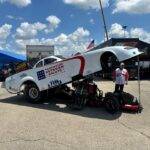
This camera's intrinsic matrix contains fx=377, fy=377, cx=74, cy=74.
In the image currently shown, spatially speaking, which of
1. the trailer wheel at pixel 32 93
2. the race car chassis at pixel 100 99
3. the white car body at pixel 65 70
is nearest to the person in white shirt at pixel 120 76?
the race car chassis at pixel 100 99

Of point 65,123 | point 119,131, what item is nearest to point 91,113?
point 65,123

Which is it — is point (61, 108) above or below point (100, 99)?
below

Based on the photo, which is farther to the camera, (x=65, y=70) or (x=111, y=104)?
(x=65, y=70)

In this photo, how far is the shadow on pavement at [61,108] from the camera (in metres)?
13.8

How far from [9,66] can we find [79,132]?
2321 centimetres

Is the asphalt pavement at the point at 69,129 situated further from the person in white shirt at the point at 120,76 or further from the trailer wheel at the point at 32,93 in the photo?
the person in white shirt at the point at 120,76

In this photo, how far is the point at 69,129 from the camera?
11352 mm

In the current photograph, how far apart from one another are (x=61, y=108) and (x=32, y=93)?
81.6 inches

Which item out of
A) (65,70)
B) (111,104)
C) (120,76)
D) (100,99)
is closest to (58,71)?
(65,70)

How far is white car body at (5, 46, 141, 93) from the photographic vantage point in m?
14.6

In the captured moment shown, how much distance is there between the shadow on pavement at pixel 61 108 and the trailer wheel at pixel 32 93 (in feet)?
0.85

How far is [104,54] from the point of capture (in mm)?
14867

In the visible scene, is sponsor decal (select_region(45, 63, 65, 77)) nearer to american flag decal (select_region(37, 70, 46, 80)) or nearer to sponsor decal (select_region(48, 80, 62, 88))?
american flag decal (select_region(37, 70, 46, 80))

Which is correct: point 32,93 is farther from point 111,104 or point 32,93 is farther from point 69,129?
point 69,129
